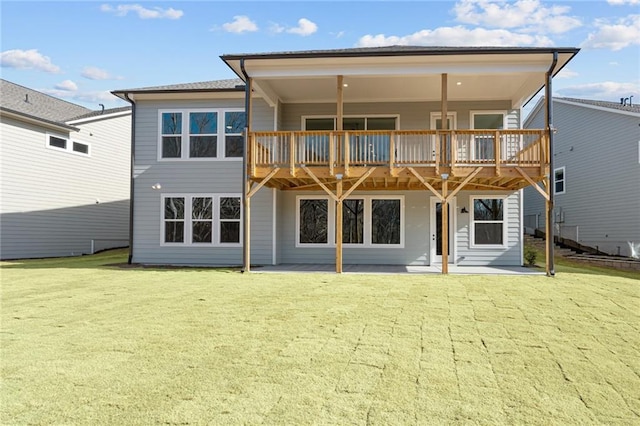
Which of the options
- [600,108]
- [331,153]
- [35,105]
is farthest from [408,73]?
[35,105]

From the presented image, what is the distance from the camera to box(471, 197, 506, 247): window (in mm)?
13922

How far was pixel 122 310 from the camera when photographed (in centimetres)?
695

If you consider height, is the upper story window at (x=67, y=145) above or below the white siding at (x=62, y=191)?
above

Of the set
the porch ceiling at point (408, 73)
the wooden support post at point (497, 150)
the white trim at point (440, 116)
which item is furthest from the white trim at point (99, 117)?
the wooden support post at point (497, 150)

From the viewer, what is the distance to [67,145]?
17.9 metres

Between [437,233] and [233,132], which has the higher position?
[233,132]

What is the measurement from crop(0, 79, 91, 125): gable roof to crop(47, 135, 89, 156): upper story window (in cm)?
68

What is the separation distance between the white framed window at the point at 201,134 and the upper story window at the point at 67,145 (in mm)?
5537

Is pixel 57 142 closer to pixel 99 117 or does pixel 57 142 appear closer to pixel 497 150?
pixel 99 117

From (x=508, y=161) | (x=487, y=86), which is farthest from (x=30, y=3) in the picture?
(x=508, y=161)

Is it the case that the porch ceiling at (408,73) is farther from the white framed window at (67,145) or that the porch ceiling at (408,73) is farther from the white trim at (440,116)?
the white framed window at (67,145)

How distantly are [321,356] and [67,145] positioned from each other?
16.8 meters

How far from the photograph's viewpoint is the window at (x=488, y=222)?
13.9m

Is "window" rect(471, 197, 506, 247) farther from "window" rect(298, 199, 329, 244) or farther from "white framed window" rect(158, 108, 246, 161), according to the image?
"white framed window" rect(158, 108, 246, 161)
